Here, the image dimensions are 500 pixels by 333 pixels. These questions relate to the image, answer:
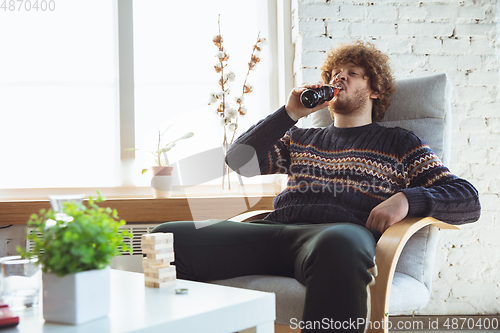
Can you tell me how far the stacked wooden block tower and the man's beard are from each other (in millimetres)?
1006

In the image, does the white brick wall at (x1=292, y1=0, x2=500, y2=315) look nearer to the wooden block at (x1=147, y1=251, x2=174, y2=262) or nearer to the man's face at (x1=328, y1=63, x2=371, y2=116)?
the man's face at (x1=328, y1=63, x2=371, y2=116)

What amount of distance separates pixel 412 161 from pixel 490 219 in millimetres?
901

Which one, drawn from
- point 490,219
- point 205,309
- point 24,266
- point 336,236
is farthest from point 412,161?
point 24,266

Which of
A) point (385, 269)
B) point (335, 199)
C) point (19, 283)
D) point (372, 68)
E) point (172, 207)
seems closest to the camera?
point (19, 283)

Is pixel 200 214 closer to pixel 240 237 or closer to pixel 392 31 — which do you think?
pixel 240 237

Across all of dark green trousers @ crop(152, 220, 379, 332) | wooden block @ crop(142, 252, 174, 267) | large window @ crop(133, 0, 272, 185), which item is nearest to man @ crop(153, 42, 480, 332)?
dark green trousers @ crop(152, 220, 379, 332)

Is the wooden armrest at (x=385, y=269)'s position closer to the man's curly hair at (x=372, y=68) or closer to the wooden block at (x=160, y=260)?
the wooden block at (x=160, y=260)

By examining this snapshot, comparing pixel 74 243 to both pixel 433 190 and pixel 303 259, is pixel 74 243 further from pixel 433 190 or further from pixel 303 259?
pixel 433 190

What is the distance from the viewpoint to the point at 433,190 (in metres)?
1.41

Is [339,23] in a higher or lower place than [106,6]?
lower

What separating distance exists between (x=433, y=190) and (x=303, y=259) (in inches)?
20.4

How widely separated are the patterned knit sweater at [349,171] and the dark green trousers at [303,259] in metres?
Answer: 0.17

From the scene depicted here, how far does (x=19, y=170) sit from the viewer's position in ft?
8.04

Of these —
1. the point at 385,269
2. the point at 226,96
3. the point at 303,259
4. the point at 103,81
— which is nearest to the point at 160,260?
the point at 303,259
